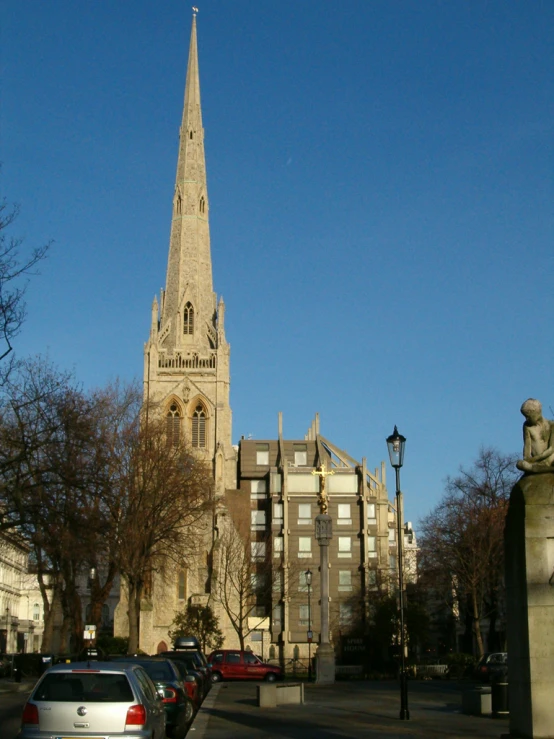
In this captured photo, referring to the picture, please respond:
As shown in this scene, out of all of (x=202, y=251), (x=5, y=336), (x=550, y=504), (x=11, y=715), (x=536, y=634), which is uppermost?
(x=202, y=251)

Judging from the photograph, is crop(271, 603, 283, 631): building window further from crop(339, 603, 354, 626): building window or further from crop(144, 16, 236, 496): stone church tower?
crop(144, 16, 236, 496): stone church tower

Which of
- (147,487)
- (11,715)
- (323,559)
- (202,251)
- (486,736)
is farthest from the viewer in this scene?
(202,251)

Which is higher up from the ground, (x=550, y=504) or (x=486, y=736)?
(x=550, y=504)

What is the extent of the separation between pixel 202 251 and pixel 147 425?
55.6 meters

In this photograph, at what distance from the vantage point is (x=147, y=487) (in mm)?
46312

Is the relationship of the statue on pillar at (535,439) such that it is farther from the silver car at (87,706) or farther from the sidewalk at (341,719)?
the sidewalk at (341,719)

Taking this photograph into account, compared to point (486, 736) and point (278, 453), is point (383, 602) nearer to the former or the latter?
point (278, 453)

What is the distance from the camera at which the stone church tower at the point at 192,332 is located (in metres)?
92.0

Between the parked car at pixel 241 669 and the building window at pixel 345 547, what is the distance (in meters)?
36.0

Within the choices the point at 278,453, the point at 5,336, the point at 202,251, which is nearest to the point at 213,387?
the point at 278,453

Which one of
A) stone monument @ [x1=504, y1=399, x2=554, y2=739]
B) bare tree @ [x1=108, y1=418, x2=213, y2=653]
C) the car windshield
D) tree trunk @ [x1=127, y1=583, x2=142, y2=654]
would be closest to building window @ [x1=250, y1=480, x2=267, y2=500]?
bare tree @ [x1=108, y1=418, x2=213, y2=653]

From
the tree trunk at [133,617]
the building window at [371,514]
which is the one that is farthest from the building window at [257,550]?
the tree trunk at [133,617]

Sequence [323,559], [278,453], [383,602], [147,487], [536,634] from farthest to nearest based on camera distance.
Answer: [278,453] < [383,602] < [147,487] < [323,559] < [536,634]

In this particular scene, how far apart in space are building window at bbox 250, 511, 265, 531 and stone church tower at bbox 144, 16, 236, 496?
12.0 feet
